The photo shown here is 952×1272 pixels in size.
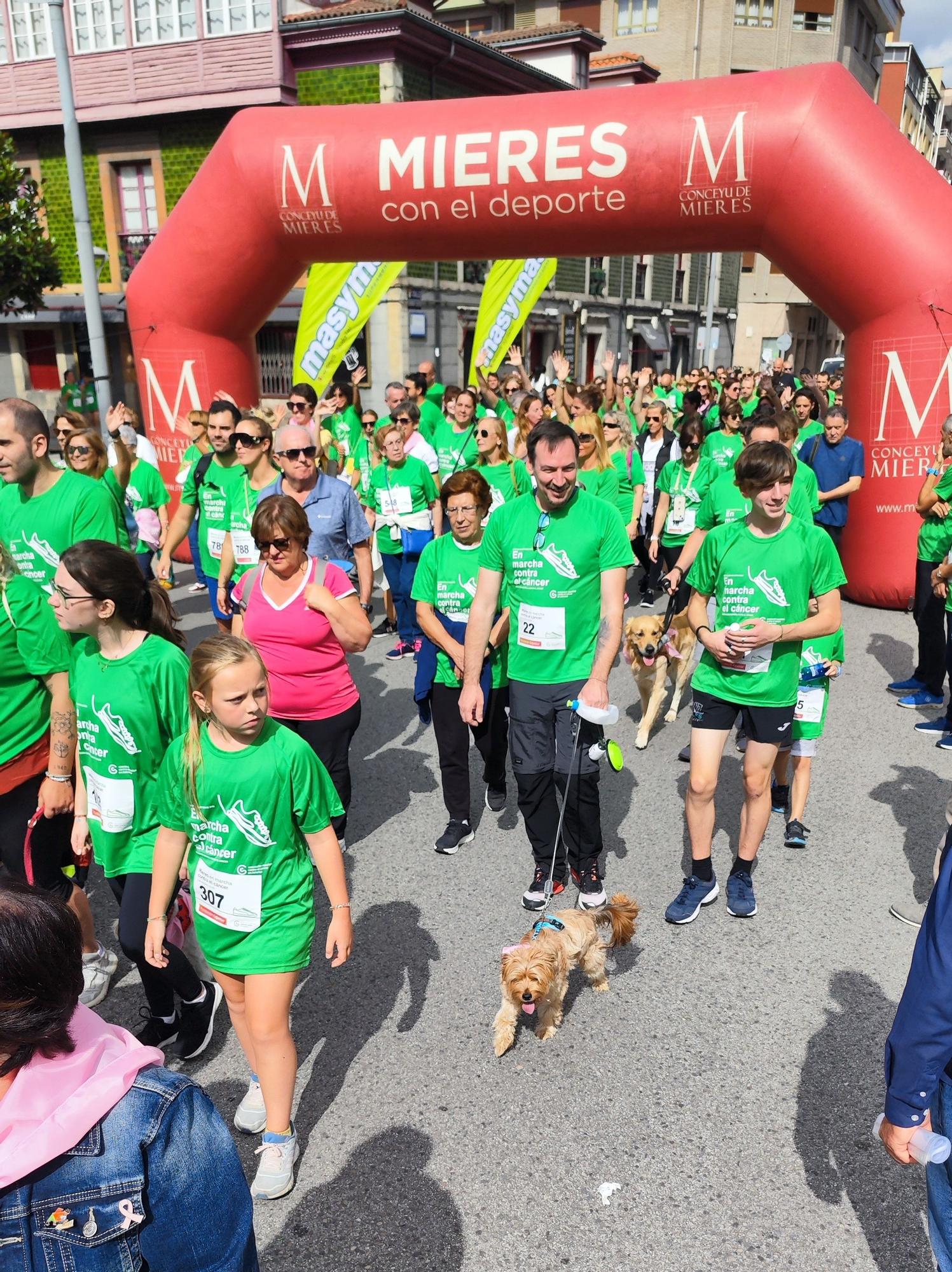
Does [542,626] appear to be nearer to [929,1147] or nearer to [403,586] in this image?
[929,1147]

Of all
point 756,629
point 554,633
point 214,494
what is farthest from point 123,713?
point 214,494

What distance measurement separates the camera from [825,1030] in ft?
10.8

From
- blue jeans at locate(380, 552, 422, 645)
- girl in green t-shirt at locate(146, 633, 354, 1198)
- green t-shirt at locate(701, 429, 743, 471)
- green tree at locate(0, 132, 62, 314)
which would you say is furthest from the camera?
green tree at locate(0, 132, 62, 314)

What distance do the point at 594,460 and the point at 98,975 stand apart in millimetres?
4692

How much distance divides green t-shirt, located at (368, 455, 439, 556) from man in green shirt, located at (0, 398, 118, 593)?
3.42 meters

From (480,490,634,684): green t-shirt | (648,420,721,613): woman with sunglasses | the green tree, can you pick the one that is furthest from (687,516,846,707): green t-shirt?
the green tree

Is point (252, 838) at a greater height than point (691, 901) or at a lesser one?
greater

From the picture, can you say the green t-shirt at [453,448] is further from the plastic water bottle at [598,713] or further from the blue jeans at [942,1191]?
the blue jeans at [942,1191]

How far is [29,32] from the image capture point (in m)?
22.1

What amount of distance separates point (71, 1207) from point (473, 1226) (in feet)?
6.00

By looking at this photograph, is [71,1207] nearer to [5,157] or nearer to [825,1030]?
[825,1030]

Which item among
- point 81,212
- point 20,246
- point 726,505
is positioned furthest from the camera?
point 20,246

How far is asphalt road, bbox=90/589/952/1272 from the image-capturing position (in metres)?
2.53

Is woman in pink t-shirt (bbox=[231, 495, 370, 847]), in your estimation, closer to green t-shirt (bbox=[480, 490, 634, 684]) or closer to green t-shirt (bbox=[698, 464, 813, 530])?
green t-shirt (bbox=[480, 490, 634, 684])
